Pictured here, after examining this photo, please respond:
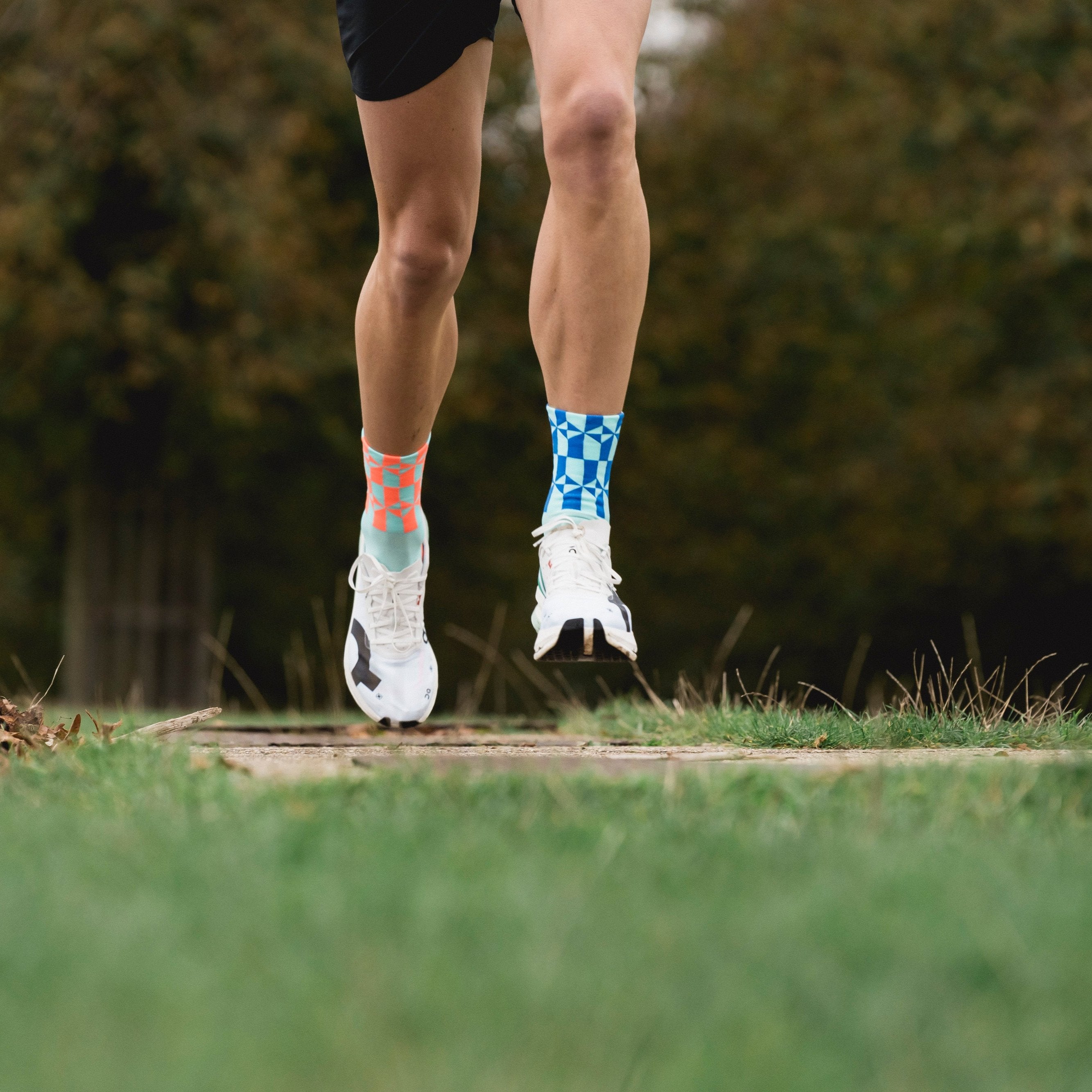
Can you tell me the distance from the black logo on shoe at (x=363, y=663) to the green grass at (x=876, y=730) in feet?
1.95

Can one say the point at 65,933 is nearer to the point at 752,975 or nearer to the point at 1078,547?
the point at 752,975

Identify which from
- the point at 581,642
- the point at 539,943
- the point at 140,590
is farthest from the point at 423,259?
the point at 140,590

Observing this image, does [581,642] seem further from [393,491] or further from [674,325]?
[674,325]

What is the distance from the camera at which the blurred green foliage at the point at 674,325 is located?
9.98 meters

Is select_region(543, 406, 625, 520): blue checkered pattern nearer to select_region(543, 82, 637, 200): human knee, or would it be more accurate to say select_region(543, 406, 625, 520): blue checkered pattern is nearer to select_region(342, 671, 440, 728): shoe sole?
select_region(543, 82, 637, 200): human knee

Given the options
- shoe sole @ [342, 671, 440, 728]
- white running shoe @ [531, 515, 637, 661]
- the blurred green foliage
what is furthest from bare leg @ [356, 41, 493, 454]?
the blurred green foliage

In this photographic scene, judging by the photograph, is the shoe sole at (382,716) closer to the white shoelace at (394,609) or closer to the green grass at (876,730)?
the white shoelace at (394,609)

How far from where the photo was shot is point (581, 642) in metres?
2.52

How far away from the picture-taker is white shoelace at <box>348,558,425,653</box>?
3.24 m

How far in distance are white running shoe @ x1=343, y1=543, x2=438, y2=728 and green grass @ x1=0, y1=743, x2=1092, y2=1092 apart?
142cm

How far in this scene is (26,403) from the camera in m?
10.5

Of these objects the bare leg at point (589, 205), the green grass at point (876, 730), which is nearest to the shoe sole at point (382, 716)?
the green grass at point (876, 730)

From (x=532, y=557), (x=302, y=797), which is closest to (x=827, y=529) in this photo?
(x=532, y=557)

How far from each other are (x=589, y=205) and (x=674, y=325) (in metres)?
10.3
